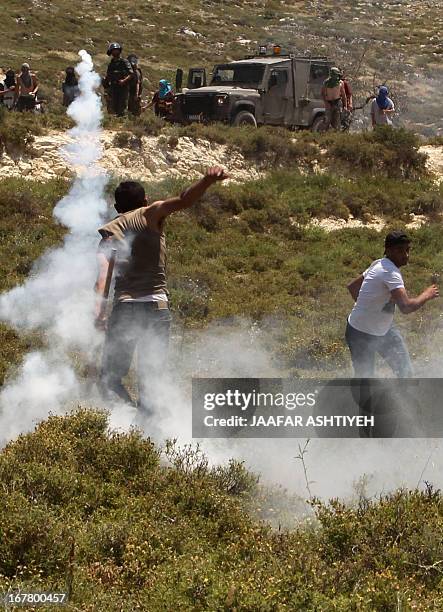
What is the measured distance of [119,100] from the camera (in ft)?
56.0

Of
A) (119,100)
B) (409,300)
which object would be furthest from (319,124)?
(409,300)

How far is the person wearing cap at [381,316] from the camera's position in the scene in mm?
5848

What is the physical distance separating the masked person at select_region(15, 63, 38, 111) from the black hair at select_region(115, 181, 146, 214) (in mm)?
11724

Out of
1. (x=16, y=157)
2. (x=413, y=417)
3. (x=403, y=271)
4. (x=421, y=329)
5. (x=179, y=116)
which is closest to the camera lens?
(x=413, y=417)

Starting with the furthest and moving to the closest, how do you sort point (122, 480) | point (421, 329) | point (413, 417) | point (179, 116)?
point (179, 116), point (421, 329), point (413, 417), point (122, 480)

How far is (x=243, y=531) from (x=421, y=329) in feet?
17.7

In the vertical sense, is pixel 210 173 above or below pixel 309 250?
above

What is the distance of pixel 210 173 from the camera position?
16.7 feet

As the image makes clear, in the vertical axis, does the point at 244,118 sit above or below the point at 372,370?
above

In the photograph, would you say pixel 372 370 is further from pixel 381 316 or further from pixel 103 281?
pixel 103 281

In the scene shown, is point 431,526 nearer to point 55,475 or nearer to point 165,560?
point 165,560

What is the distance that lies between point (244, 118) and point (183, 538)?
1512 centimetres

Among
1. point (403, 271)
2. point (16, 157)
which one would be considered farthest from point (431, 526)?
point (16, 157)

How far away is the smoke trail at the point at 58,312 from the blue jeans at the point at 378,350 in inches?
80.3
